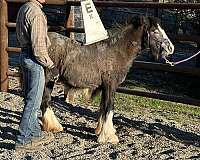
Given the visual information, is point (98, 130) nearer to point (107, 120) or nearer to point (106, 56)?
point (107, 120)

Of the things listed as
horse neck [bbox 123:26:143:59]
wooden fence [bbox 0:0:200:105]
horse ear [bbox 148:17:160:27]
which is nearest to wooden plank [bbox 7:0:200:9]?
wooden fence [bbox 0:0:200:105]

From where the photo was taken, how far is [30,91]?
5480 millimetres

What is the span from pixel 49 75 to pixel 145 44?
4.23 feet

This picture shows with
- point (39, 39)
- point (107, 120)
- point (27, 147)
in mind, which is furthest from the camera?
point (107, 120)

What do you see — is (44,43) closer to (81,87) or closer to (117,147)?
(81,87)

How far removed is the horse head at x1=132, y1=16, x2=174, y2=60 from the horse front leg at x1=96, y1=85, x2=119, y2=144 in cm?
75

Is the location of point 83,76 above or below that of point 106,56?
below

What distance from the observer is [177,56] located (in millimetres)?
14648

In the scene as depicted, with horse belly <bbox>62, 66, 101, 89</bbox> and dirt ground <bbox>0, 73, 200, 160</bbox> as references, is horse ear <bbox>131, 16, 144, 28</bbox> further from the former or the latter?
dirt ground <bbox>0, 73, 200, 160</bbox>

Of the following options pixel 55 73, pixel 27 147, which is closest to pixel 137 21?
pixel 55 73

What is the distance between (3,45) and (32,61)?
11.9 ft

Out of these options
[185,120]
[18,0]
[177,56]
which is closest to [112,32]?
[185,120]

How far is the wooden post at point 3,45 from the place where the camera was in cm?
876

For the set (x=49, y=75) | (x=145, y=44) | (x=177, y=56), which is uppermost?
(x=145, y=44)
